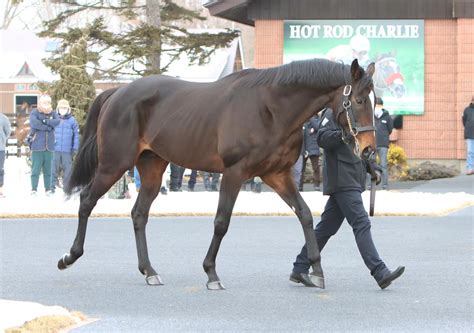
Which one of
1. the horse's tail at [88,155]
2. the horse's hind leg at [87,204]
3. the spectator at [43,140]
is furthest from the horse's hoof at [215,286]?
the spectator at [43,140]

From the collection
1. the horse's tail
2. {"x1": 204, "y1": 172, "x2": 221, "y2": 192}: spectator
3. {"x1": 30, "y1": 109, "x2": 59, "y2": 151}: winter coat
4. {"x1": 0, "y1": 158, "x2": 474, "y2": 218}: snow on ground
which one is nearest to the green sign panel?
{"x1": 204, "y1": 172, "x2": 221, "y2": 192}: spectator

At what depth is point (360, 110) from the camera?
988 cm

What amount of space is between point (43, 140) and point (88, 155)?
34.6 ft

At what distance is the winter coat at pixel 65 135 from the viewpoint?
2217 centimetres

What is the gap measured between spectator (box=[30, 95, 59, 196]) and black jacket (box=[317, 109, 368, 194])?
12318 millimetres

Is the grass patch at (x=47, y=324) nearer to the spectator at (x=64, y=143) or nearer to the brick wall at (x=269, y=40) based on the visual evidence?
the spectator at (x=64, y=143)

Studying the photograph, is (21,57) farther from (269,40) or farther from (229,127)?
(229,127)

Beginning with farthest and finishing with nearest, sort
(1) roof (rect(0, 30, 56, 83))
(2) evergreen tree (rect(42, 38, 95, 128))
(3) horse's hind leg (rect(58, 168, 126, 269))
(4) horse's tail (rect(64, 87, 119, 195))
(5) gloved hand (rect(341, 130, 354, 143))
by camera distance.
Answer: (1) roof (rect(0, 30, 56, 83))
(2) evergreen tree (rect(42, 38, 95, 128))
(4) horse's tail (rect(64, 87, 119, 195))
(3) horse's hind leg (rect(58, 168, 126, 269))
(5) gloved hand (rect(341, 130, 354, 143))

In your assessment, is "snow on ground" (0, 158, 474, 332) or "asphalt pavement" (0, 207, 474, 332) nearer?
"asphalt pavement" (0, 207, 474, 332)

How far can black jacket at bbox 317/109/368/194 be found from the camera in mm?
10359

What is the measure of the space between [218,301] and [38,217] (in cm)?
937

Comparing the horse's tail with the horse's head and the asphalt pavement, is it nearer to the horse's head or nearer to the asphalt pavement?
the asphalt pavement

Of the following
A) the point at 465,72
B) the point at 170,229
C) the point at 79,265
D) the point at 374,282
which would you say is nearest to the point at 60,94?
the point at 465,72

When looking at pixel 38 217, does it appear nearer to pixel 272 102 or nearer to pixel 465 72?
pixel 272 102
